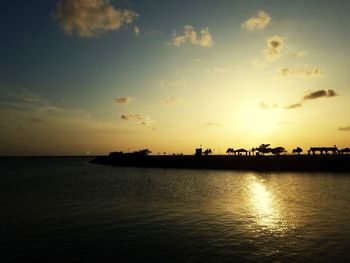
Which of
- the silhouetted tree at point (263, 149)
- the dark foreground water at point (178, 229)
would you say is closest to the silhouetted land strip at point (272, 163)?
the silhouetted tree at point (263, 149)

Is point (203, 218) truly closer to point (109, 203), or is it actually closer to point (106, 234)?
point (106, 234)

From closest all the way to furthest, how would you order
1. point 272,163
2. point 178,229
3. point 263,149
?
point 178,229 < point 272,163 < point 263,149

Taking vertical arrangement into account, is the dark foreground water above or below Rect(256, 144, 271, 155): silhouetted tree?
below

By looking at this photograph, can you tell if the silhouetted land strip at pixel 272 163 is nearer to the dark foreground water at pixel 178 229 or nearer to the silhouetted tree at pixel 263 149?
the silhouetted tree at pixel 263 149

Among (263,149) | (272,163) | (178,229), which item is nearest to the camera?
(178,229)

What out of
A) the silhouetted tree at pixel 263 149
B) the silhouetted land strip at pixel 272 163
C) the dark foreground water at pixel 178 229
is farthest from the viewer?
the silhouetted tree at pixel 263 149

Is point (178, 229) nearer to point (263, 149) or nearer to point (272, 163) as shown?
point (272, 163)

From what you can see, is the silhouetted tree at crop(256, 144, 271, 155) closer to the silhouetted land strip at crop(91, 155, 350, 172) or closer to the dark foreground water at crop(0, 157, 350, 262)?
the silhouetted land strip at crop(91, 155, 350, 172)

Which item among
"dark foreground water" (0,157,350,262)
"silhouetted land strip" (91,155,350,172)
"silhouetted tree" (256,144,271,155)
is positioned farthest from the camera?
"silhouetted tree" (256,144,271,155)

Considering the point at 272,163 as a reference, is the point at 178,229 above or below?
→ below

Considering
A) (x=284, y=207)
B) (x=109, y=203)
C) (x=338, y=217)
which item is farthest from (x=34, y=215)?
(x=338, y=217)

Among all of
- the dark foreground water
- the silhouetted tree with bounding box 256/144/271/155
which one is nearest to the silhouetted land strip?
the silhouetted tree with bounding box 256/144/271/155

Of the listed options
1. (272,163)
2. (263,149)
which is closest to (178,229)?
(272,163)

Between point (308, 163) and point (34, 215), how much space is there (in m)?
84.0
